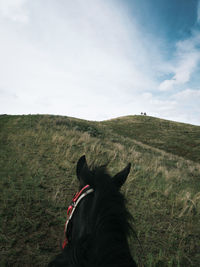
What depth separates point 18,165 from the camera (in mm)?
5277

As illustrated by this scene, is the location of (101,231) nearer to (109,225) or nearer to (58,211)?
(109,225)

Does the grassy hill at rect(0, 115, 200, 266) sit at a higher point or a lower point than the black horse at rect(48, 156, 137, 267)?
lower

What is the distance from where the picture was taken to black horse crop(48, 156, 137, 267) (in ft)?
3.10

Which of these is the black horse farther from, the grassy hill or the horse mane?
the grassy hill

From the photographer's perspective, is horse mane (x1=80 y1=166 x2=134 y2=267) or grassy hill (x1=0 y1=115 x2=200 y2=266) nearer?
horse mane (x1=80 y1=166 x2=134 y2=267)

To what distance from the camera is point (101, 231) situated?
104cm

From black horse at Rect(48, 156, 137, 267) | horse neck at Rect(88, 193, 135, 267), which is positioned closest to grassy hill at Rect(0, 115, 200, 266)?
black horse at Rect(48, 156, 137, 267)

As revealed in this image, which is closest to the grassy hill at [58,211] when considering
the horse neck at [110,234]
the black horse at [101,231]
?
the black horse at [101,231]

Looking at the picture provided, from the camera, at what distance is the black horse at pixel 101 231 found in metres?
0.94

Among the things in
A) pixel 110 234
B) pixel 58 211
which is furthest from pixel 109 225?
pixel 58 211

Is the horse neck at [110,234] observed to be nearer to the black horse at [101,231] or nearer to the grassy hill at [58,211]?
the black horse at [101,231]

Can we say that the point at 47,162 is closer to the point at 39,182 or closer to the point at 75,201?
the point at 39,182

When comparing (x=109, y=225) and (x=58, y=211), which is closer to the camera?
(x=109, y=225)

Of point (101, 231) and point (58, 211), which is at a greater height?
point (101, 231)
